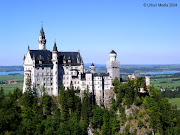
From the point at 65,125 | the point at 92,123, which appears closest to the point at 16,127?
the point at 65,125

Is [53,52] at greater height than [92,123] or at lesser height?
greater

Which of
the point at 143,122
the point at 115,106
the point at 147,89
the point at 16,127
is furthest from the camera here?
the point at 147,89

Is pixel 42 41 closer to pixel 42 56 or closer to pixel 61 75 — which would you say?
pixel 42 56

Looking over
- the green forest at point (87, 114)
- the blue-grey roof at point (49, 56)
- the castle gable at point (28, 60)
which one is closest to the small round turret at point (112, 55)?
the green forest at point (87, 114)

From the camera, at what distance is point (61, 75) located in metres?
91.6

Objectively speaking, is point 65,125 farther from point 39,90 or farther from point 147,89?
point 147,89

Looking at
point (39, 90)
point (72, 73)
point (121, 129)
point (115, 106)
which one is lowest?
point (121, 129)

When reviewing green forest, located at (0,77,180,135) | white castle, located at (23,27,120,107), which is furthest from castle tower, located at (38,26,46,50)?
green forest, located at (0,77,180,135)

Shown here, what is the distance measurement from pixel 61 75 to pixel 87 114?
17.9m

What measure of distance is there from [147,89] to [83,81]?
24556mm

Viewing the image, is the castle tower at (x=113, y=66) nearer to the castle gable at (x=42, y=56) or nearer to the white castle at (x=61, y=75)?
the white castle at (x=61, y=75)

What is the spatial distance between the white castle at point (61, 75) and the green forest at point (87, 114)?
8.98 feet

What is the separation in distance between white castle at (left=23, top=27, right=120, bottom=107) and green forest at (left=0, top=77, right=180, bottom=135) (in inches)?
108

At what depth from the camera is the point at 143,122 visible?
3233 inches
